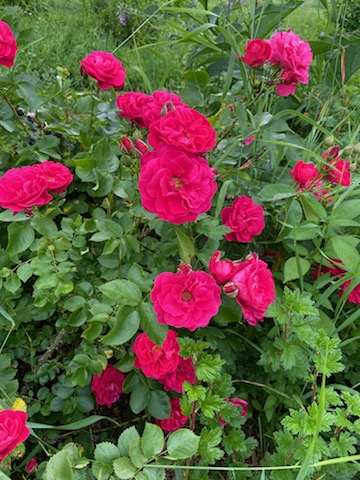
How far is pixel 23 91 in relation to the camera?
1.29 m

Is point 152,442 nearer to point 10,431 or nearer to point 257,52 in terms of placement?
point 10,431

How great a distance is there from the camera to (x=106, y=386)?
45.1 inches

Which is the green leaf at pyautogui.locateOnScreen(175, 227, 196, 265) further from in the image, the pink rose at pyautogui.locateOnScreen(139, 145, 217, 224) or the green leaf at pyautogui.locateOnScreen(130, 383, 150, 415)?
the green leaf at pyautogui.locateOnScreen(130, 383, 150, 415)

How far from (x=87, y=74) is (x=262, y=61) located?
47cm

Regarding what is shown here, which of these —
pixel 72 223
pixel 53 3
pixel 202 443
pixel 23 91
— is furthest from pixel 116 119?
pixel 53 3

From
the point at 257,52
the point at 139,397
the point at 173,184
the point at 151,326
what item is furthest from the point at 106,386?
the point at 257,52

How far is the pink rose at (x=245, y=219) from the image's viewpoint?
42.8 inches

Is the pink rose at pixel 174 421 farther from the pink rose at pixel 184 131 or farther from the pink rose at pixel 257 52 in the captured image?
the pink rose at pixel 257 52

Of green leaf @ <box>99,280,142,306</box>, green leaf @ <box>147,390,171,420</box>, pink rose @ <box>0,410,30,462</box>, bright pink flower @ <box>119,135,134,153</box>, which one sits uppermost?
bright pink flower @ <box>119,135,134,153</box>

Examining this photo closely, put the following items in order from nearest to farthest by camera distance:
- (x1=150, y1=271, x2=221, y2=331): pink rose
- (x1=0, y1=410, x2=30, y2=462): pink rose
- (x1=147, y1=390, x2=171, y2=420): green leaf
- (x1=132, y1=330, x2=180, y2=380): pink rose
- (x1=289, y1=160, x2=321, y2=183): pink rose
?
(x1=0, y1=410, x2=30, y2=462): pink rose
(x1=150, y1=271, x2=221, y2=331): pink rose
(x1=132, y1=330, x2=180, y2=380): pink rose
(x1=147, y1=390, x2=171, y2=420): green leaf
(x1=289, y1=160, x2=321, y2=183): pink rose

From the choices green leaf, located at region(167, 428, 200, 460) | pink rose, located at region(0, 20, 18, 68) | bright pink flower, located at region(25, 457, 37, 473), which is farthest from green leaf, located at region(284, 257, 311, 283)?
pink rose, located at region(0, 20, 18, 68)

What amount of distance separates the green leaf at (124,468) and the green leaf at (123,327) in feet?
0.68

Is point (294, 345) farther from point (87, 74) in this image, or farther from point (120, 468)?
point (87, 74)

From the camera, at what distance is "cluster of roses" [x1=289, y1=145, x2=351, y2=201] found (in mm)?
1133
